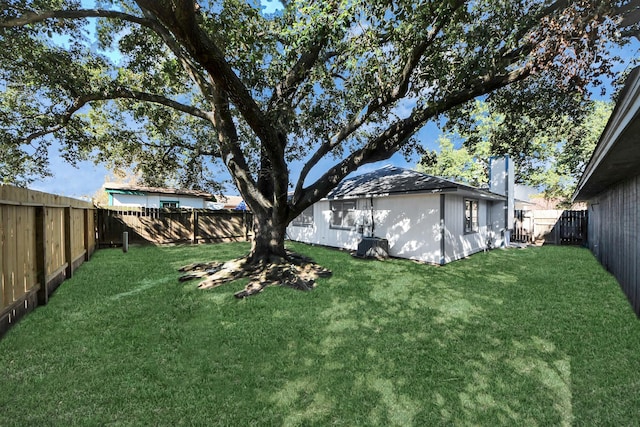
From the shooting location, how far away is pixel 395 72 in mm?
5457

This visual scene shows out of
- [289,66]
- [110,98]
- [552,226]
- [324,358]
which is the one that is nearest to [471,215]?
[552,226]

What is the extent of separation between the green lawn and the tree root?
1.24 feet

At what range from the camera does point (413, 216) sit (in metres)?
9.09

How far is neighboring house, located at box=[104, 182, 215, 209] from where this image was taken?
1709 cm

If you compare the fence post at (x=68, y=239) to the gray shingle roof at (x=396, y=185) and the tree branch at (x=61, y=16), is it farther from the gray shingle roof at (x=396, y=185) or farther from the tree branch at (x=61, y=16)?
the gray shingle roof at (x=396, y=185)

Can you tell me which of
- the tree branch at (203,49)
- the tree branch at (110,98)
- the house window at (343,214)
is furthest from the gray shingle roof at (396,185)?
the tree branch at (110,98)

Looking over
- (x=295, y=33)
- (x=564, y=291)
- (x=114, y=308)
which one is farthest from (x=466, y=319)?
(x=114, y=308)

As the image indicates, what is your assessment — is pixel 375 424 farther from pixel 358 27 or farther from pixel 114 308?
pixel 358 27

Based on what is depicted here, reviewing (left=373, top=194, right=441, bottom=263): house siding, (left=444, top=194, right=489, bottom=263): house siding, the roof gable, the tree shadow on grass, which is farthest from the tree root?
the roof gable

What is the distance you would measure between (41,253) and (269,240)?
4271 millimetres

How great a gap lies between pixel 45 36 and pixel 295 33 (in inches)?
242

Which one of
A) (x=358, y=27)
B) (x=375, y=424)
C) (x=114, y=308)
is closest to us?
(x=375, y=424)

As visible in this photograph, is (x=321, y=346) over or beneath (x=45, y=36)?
beneath

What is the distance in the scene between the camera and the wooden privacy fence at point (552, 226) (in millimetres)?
12773
